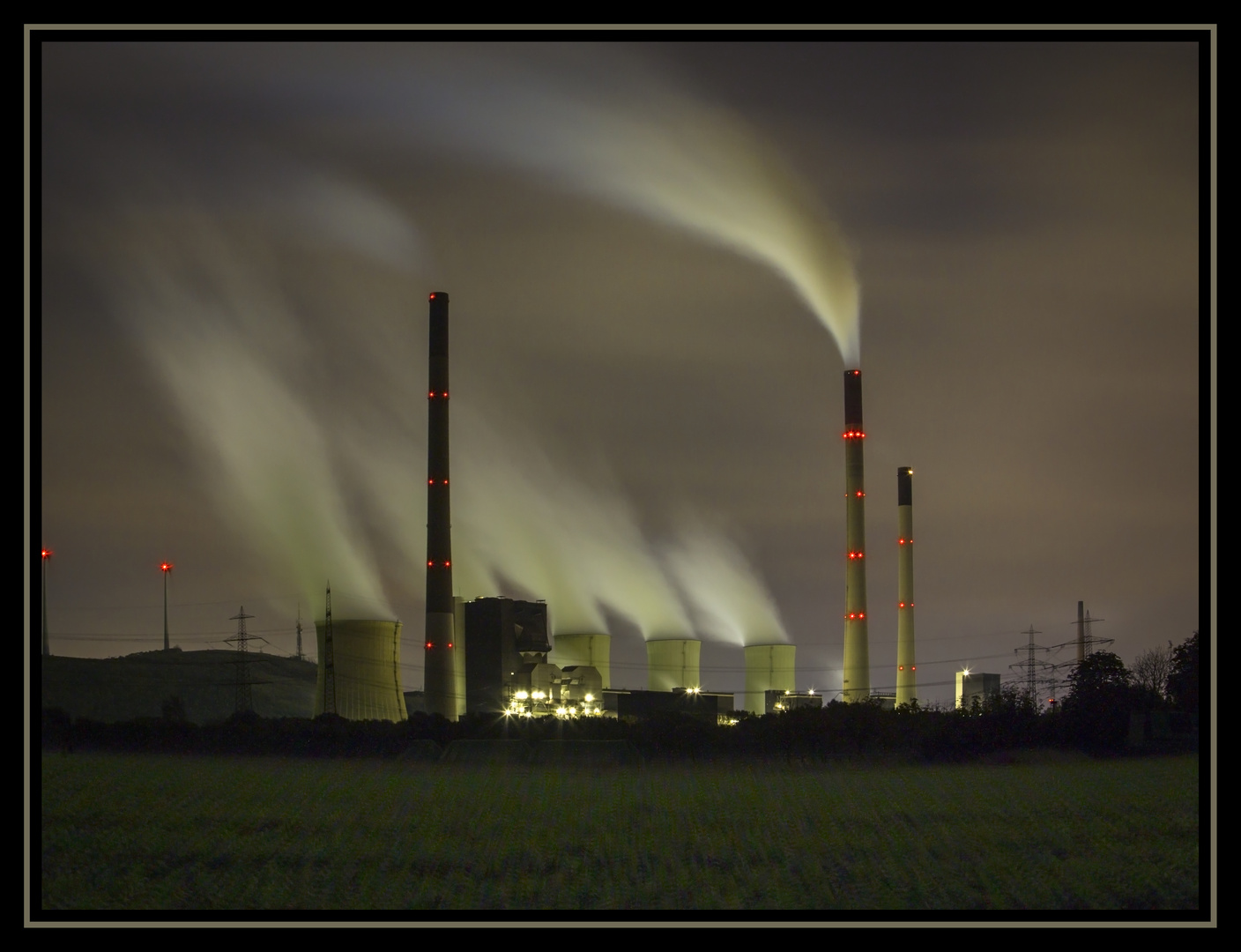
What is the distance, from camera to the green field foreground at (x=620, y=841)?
62.0 feet

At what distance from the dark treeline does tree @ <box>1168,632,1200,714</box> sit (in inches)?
2.5

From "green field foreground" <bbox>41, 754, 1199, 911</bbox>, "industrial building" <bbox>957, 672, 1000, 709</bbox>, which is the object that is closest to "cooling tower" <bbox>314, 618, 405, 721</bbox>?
"green field foreground" <bbox>41, 754, 1199, 911</bbox>

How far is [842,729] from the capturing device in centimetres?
4519

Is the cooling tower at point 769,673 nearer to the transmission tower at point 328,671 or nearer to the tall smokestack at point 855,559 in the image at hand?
the tall smokestack at point 855,559

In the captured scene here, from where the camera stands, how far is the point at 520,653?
64875 millimetres

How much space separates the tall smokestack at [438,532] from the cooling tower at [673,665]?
2239 centimetres

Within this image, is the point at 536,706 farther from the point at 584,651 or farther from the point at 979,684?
the point at 979,684

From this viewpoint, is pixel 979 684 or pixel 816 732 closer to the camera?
pixel 816 732

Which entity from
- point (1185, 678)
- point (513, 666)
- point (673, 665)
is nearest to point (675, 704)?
point (513, 666)

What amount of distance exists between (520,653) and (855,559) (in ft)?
55.3

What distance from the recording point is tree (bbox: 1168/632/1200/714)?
45372 millimetres

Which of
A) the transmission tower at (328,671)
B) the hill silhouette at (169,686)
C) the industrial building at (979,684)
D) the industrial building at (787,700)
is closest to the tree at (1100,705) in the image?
the industrial building at (787,700)
